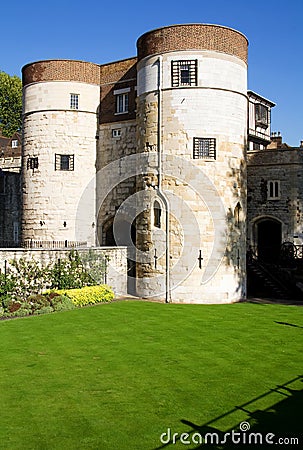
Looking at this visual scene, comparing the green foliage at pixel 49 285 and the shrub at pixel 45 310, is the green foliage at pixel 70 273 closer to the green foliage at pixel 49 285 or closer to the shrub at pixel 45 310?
the green foliage at pixel 49 285

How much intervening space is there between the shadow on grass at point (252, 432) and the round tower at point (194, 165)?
1292cm

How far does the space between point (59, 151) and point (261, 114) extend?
22.4 meters

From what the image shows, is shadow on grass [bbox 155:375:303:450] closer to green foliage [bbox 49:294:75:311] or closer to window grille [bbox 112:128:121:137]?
green foliage [bbox 49:294:75:311]

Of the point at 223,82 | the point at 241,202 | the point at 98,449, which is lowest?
the point at 98,449

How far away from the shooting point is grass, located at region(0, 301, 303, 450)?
896cm

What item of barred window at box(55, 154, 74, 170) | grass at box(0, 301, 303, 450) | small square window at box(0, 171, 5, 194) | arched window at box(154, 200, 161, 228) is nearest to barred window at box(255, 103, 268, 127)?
barred window at box(55, 154, 74, 170)

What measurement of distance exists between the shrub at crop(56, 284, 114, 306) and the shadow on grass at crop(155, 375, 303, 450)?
1214cm

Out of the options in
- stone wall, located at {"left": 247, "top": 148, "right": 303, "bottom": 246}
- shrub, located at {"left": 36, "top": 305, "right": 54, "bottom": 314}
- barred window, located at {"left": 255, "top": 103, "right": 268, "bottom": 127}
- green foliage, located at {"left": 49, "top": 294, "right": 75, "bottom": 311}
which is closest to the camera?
shrub, located at {"left": 36, "top": 305, "right": 54, "bottom": 314}

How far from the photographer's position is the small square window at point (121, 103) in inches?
1085

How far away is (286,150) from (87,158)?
11.8 meters

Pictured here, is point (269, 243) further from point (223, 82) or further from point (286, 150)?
point (223, 82)

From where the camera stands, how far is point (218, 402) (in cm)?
1016

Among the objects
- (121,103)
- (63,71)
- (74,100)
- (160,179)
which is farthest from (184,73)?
(63,71)

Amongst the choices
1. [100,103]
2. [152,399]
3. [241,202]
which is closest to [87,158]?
[100,103]
